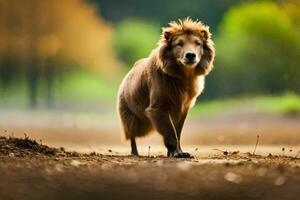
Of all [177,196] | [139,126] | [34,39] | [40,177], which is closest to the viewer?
[177,196]

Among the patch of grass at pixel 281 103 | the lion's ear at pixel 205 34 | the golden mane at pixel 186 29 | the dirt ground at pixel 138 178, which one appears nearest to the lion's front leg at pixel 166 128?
the dirt ground at pixel 138 178

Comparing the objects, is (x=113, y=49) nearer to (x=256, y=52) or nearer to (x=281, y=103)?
(x=256, y=52)

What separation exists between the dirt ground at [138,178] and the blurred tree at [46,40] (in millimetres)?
28906

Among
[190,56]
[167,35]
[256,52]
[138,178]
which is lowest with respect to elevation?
[138,178]

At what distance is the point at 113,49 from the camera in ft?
125

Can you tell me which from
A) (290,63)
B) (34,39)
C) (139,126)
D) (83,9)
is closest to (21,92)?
(34,39)

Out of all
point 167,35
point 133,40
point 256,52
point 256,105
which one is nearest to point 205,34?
point 167,35

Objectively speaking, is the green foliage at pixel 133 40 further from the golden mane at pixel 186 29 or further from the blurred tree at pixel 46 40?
the golden mane at pixel 186 29

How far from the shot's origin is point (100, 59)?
126 feet

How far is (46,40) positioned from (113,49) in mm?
3387

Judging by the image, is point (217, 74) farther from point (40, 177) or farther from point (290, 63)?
point (40, 177)

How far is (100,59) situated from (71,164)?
3115 cm

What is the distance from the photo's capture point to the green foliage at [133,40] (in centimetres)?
3731

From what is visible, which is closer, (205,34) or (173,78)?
(173,78)
